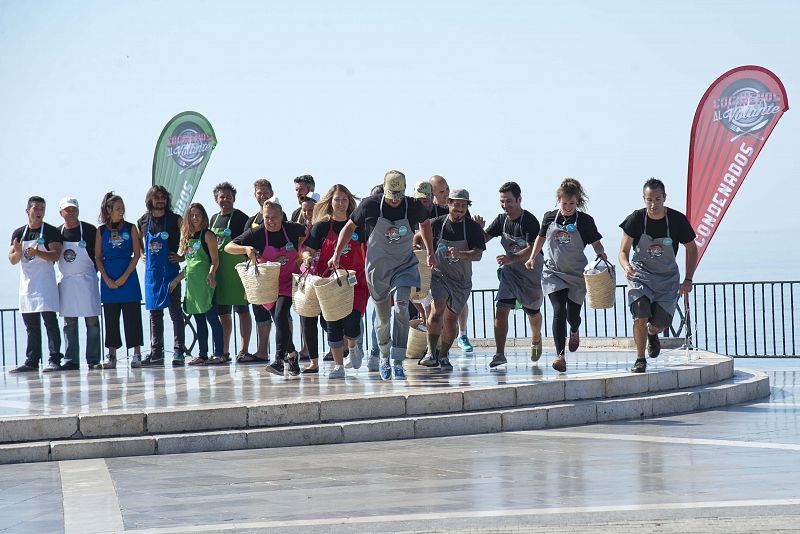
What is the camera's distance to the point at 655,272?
11547mm

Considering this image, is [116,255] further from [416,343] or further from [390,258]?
[390,258]

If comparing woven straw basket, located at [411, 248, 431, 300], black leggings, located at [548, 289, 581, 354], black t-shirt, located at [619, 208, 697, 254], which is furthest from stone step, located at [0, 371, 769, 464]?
woven straw basket, located at [411, 248, 431, 300]

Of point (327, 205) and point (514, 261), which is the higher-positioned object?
point (327, 205)

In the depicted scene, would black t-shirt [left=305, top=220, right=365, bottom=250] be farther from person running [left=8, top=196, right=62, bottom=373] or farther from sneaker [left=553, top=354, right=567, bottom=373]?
person running [left=8, top=196, right=62, bottom=373]

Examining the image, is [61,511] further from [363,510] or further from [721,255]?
[721,255]

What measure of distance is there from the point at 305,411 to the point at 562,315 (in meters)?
3.35

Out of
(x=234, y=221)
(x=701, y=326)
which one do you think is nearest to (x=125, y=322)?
(x=234, y=221)

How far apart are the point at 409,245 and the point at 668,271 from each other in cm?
251

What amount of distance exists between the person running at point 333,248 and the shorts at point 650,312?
104 inches

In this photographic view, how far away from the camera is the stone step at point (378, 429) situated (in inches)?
366

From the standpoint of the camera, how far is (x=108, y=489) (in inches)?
305

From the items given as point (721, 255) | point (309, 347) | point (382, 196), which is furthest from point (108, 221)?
point (721, 255)

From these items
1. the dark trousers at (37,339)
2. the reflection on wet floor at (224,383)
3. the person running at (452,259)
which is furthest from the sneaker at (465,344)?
the dark trousers at (37,339)

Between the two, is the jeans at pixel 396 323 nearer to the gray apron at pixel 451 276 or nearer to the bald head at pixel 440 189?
the gray apron at pixel 451 276
